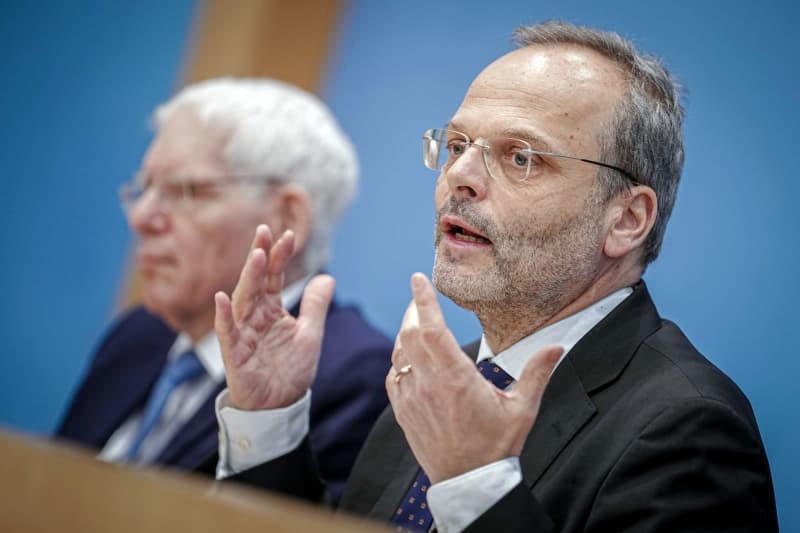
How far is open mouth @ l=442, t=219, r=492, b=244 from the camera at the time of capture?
53.5 inches

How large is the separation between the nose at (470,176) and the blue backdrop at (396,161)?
419 mm

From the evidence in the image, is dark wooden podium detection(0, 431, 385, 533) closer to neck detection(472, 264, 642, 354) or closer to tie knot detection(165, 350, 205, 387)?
neck detection(472, 264, 642, 354)

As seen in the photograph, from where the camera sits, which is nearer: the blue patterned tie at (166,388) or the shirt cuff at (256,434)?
the shirt cuff at (256,434)

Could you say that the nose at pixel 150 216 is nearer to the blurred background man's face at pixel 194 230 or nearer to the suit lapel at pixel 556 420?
the blurred background man's face at pixel 194 230

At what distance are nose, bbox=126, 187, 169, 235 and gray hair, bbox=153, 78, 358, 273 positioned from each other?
193 millimetres

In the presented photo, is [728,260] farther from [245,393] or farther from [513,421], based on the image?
[245,393]

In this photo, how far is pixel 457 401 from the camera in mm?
1062

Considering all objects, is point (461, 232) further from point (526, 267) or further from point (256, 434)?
point (256, 434)

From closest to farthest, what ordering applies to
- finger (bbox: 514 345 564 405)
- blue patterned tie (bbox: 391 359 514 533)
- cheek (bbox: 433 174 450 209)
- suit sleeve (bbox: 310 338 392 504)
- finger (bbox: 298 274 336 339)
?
1. finger (bbox: 514 345 564 405)
2. blue patterned tie (bbox: 391 359 514 533)
3. cheek (bbox: 433 174 450 209)
4. finger (bbox: 298 274 336 339)
5. suit sleeve (bbox: 310 338 392 504)

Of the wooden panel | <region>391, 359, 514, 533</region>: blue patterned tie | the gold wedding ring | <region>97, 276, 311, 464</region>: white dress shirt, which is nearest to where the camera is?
the gold wedding ring

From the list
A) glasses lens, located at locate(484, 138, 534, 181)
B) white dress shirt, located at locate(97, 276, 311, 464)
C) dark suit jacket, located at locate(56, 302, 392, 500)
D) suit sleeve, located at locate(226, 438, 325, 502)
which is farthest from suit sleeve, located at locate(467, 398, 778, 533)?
white dress shirt, located at locate(97, 276, 311, 464)

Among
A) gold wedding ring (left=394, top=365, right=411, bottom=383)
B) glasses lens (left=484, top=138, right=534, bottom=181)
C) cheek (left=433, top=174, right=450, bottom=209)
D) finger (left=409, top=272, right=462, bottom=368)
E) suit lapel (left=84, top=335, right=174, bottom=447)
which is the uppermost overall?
glasses lens (left=484, top=138, right=534, bottom=181)

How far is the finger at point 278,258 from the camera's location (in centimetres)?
144

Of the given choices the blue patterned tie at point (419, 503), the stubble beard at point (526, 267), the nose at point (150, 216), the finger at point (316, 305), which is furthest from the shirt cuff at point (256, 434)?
the nose at point (150, 216)
